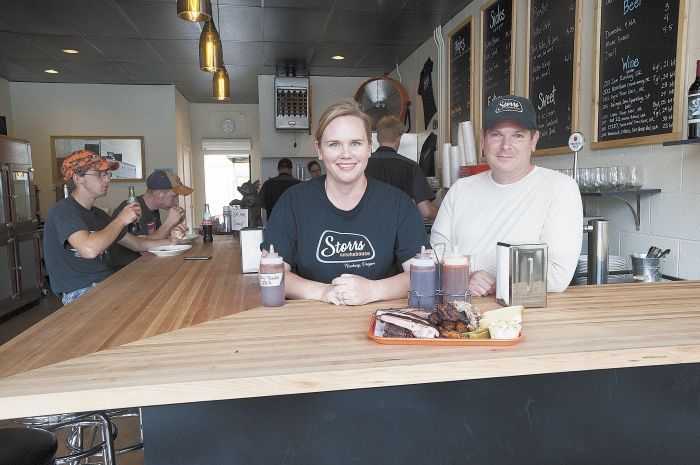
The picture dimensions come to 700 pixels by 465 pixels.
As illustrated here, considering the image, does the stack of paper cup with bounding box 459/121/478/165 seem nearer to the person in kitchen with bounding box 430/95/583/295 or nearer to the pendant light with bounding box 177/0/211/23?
the person in kitchen with bounding box 430/95/583/295

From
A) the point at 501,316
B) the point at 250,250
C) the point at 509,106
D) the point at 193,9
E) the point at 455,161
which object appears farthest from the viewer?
the point at 455,161

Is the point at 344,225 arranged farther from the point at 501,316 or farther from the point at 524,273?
the point at 501,316

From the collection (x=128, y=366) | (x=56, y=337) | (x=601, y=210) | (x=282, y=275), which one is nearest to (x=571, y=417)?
(x=282, y=275)

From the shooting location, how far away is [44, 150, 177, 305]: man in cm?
265

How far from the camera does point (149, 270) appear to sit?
2504mm

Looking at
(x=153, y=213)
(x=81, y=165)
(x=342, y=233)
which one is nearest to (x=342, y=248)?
(x=342, y=233)

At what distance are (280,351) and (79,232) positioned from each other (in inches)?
79.4

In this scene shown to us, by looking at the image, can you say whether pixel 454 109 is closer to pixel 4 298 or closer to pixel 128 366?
pixel 128 366

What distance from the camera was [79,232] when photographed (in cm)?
264

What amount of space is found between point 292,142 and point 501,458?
20.5 feet

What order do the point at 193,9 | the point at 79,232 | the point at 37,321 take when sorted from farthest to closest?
1. the point at 37,321
2. the point at 79,232
3. the point at 193,9

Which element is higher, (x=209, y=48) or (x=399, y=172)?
(x=209, y=48)

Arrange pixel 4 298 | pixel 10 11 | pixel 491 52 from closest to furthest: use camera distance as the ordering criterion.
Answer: pixel 491 52, pixel 10 11, pixel 4 298

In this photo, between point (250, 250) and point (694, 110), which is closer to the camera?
point (694, 110)
